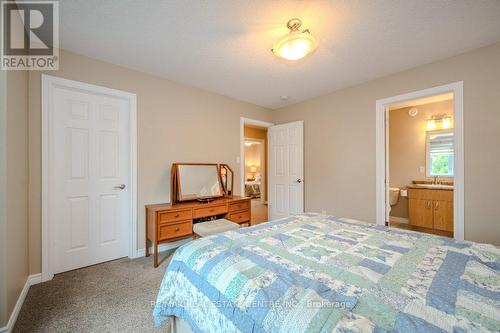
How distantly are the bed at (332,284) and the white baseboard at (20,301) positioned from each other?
114 centimetres

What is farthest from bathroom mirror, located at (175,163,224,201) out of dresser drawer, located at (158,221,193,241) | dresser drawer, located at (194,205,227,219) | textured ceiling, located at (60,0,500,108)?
textured ceiling, located at (60,0,500,108)

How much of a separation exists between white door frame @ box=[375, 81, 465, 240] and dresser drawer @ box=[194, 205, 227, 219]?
7.44ft

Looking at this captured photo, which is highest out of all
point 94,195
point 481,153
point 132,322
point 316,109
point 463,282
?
point 316,109

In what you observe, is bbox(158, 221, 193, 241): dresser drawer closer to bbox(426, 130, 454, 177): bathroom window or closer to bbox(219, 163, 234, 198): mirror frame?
bbox(219, 163, 234, 198): mirror frame

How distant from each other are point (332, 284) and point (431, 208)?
3912 mm

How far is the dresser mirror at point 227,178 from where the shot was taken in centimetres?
342

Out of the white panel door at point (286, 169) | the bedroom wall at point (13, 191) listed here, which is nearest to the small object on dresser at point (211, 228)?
the bedroom wall at point (13, 191)

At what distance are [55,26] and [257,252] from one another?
2.63 meters

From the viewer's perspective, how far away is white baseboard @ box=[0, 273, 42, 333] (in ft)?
4.75

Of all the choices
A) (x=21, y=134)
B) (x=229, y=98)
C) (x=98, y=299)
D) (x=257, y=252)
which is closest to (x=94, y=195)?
(x=21, y=134)

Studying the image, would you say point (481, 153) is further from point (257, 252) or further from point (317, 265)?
point (257, 252)

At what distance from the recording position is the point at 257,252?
1245 mm

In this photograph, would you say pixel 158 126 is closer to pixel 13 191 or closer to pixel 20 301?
pixel 13 191

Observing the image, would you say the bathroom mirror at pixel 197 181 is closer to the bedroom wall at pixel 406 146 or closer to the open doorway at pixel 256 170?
the open doorway at pixel 256 170
